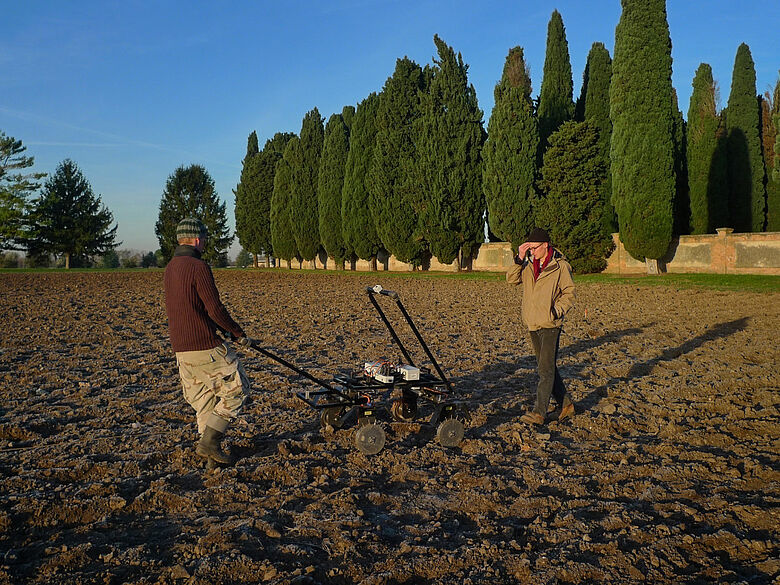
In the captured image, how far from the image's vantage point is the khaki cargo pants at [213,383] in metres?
4.80

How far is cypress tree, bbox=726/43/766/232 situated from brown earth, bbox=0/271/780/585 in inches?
1195

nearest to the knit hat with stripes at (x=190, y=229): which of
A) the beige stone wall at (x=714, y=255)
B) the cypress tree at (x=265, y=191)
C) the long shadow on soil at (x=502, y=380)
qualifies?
the long shadow on soil at (x=502, y=380)

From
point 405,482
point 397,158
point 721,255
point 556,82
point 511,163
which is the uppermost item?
point 556,82

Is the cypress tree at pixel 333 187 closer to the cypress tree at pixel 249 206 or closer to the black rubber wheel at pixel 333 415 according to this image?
the cypress tree at pixel 249 206

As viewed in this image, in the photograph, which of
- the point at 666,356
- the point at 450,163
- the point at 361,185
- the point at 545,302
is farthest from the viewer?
the point at 361,185

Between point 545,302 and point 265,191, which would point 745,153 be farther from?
point 265,191

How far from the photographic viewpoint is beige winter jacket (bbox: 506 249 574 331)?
6.04 meters

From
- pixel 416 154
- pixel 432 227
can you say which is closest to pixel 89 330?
pixel 432 227

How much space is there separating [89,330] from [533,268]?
959cm

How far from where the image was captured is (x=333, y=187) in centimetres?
4456

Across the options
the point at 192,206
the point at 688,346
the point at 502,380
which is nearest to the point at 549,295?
the point at 502,380

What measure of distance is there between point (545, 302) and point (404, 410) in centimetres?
175

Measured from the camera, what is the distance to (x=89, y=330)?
40.1 feet

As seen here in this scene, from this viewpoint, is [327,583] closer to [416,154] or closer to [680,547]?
[680,547]
